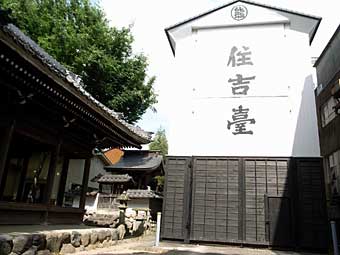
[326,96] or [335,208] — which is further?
[326,96]

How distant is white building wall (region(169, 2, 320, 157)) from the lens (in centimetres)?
933

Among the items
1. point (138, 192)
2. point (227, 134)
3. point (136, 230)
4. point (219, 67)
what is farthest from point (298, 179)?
point (138, 192)

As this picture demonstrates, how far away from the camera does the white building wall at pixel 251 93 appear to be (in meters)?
9.33

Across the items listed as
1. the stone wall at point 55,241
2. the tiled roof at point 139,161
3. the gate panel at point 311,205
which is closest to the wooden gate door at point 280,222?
the gate panel at point 311,205

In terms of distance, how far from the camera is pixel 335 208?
907 centimetres

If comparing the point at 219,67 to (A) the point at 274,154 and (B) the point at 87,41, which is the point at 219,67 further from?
(B) the point at 87,41

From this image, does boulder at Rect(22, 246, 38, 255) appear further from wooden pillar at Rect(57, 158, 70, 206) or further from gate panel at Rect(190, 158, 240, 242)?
gate panel at Rect(190, 158, 240, 242)

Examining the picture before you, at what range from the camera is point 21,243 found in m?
4.60

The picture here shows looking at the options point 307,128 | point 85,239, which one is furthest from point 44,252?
point 307,128

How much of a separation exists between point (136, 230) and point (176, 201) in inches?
118

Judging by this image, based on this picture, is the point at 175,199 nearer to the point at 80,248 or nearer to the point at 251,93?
the point at 80,248

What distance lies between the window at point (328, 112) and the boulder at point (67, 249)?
9.89m

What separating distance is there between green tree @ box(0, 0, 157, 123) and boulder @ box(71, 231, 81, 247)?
37.7ft

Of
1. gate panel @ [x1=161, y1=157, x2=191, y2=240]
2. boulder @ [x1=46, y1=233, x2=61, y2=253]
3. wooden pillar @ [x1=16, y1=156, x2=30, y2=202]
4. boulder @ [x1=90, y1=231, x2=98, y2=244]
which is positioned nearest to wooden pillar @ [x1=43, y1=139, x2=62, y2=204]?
boulder @ [x1=90, y1=231, x2=98, y2=244]
